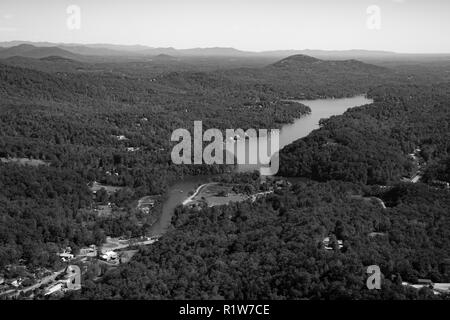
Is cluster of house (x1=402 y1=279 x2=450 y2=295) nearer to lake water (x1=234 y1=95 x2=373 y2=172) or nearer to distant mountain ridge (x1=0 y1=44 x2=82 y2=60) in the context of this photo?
lake water (x1=234 y1=95 x2=373 y2=172)

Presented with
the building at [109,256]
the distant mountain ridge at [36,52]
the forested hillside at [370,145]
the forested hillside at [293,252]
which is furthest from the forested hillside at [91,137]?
the distant mountain ridge at [36,52]

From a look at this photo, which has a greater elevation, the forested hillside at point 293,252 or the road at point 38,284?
the forested hillside at point 293,252

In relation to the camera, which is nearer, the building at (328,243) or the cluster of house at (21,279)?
the cluster of house at (21,279)

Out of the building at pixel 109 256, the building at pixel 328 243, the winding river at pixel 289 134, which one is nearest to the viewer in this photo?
the building at pixel 328 243

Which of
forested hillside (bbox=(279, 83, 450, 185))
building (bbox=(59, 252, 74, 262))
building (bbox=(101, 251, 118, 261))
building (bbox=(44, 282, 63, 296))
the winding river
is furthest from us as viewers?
forested hillside (bbox=(279, 83, 450, 185))

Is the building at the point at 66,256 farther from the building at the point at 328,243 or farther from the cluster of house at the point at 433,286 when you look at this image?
the cluster of house at the point at 433,286

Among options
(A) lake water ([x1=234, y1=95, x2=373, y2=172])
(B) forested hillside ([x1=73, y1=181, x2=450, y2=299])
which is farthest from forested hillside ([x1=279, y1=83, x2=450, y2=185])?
(B) forested hillside ([x1=73, y1=181, x2=450, y2=299])

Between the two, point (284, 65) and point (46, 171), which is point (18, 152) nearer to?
point (46, 171)

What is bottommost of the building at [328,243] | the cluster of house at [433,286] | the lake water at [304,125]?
the cluster of house at [433,286]
